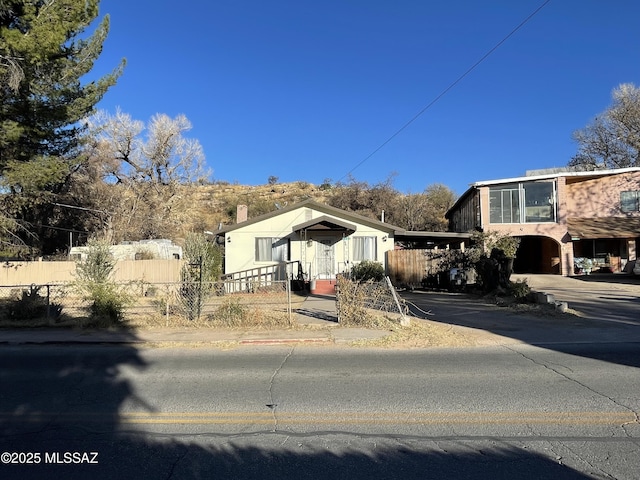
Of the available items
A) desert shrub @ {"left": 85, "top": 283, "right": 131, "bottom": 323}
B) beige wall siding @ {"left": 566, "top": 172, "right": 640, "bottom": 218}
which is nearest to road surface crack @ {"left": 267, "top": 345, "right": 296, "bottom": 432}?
desert shrub @ {"left": 85, "top": 283, "right": 131, "bottom": 323}

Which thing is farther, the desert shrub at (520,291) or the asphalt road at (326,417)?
the desert shrub at (520,291)

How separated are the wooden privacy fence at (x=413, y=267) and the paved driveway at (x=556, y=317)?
245 cm

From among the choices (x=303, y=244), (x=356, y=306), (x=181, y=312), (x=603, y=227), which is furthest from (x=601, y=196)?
(x=181, y=312)

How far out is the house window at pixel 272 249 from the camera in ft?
78.4

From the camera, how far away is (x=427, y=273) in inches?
920

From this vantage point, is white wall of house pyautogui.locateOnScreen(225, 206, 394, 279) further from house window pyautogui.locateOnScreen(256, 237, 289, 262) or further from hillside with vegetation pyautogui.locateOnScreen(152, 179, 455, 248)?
hillside with vegetation pyautogui.locateOnScreen(152, 179, 455, 248)

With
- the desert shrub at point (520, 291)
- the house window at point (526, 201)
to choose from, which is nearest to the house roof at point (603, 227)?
the house window at point (526, 201)

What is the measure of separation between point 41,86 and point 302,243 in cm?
1306

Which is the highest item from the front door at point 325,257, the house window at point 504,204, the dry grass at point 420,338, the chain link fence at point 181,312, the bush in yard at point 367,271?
the house window at point 504,204

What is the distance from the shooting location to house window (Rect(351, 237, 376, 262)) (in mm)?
23922

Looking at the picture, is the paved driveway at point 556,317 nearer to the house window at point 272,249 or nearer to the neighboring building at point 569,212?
the neighboring building at point 569,212

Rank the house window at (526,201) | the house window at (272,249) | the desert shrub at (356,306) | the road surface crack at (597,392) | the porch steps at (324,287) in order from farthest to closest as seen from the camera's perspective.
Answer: the house window at (526,201) → the house window at (272,249) → the porch steps at (324,287) → the desert shrub at (356,306) → the road surface crack at (597,392)

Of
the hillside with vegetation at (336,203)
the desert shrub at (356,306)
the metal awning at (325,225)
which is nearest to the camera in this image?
the desert shrub at (356,306)

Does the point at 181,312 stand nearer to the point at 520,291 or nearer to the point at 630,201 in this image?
the point at 520,291
